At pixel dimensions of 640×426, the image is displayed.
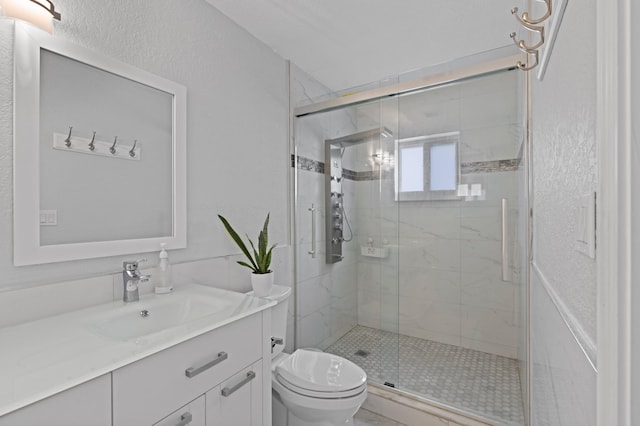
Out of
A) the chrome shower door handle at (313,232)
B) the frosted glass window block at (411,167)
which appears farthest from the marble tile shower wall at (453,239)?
the chrome shower door handle at (313,232)

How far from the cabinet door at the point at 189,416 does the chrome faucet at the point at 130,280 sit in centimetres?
54

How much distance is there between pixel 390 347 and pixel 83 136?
7.50ft

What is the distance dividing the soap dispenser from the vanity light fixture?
0.94 m

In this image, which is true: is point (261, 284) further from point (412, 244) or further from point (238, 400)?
point (412, 244)

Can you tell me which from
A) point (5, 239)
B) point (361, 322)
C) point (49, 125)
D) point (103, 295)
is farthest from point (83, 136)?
point (361, 322)

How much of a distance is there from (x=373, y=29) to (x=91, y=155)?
1.76 m

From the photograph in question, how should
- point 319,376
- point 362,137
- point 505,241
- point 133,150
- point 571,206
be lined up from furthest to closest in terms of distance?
point 362,137 < point 505,241 < point 319,376 < point 133,150 < point 571,206

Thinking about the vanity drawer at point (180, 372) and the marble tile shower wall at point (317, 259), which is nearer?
the vanity drawer at point (180, 372)

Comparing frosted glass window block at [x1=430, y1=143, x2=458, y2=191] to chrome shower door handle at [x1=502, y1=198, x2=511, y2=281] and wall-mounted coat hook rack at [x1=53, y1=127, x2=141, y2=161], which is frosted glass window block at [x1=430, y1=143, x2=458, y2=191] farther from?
wall-mounted coat hook rack at [x1=53, y1=127, x2=141, y2=161]

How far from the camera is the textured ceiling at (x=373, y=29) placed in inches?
69.2

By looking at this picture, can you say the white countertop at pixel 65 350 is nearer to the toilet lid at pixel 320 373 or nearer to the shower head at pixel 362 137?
the toilet lid at pixel 320 373

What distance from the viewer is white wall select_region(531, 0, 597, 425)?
439mm

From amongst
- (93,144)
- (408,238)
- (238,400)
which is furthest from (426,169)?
(93,144)

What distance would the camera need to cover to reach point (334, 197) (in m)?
2.46
